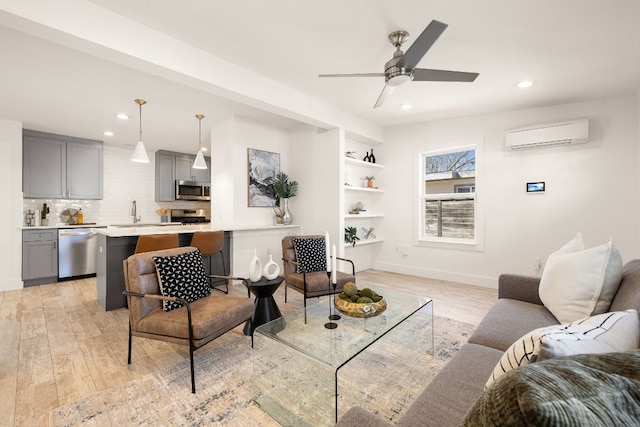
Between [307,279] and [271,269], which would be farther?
[307,279]

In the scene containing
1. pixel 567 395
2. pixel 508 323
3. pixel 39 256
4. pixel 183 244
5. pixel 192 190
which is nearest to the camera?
pixel 567 395

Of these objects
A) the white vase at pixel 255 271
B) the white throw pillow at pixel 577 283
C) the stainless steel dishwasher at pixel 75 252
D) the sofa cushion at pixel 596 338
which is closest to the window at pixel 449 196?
the white throw pillow at pixel 577 283

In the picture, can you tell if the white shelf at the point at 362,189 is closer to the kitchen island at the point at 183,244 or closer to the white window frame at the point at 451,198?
the white window frame at the point at 451,198

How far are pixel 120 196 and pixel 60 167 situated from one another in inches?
46.8

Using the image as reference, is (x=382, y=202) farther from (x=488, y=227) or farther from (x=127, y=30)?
(x=127, y=30)

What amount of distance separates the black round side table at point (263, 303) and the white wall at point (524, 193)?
305 centimetres

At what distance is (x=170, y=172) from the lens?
653 centimetres

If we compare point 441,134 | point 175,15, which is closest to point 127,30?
point 175,15

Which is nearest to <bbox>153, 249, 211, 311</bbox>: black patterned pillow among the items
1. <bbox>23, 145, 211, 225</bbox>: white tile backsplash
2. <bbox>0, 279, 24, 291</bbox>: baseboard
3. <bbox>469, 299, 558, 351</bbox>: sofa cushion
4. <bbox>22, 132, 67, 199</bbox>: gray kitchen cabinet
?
<bbox>469, 299, 558, 351</bbox>: sofa cushion

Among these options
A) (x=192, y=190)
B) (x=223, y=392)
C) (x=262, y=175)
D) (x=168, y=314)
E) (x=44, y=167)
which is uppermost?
(x=44, y=167)

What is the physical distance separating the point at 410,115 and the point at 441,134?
2.09 ft

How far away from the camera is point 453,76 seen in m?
2.38

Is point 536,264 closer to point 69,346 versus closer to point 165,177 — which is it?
point 69,346

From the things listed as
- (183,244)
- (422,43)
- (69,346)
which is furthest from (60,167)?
(422,43)
